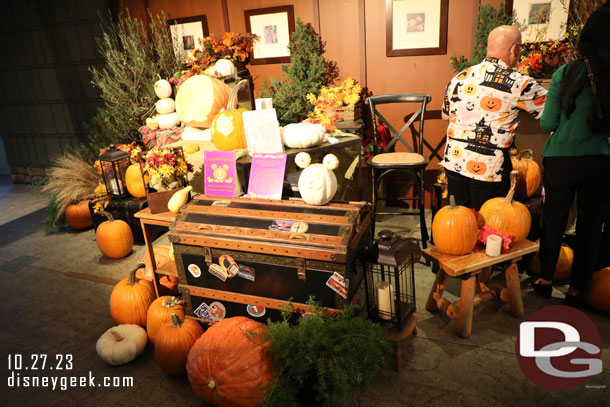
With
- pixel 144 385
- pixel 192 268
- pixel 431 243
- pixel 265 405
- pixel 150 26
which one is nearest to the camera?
pixel 265 405

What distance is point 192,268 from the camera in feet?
9.62

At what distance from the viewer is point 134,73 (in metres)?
5.91

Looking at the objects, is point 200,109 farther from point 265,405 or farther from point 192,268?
point 265,405

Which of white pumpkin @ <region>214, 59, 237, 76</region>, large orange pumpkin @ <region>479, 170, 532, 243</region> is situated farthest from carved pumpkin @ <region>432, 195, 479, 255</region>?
white pumpkin @ <region>214, 59, 237, 76</region>

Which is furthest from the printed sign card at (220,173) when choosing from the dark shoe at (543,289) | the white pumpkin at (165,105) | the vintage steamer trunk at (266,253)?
the white pumpkin at (165,105)

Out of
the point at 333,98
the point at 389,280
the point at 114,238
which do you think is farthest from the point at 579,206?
the point at 114,238

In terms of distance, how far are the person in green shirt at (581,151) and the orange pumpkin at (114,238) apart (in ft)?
12.8

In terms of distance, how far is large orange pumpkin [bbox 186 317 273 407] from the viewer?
2.34 meters

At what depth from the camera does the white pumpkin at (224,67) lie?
17.0 ft

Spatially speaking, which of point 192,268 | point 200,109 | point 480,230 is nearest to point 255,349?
point 192,268

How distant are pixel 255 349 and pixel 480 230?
1.75 metres

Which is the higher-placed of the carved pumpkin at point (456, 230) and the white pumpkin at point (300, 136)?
the white pumpkin at point (300, 136)

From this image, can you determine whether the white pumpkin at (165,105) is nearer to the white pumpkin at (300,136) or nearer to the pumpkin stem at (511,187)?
the white pumpkin at (300,136)

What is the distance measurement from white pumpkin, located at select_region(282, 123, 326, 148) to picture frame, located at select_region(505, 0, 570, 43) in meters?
2.78
